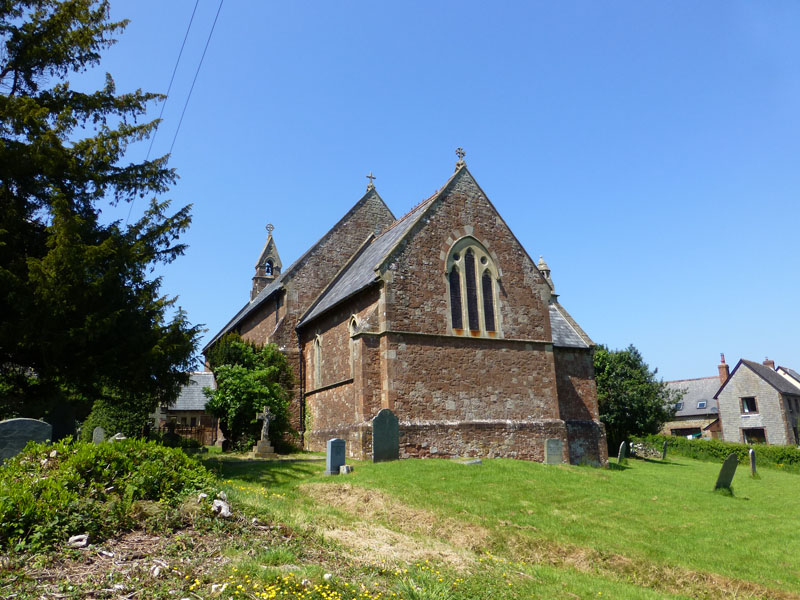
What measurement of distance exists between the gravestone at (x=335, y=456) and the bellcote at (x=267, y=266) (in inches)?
1063

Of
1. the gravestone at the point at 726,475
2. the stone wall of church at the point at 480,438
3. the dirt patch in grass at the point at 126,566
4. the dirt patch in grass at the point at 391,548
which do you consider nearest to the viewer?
the dirt patch in grass at the point at 126,566

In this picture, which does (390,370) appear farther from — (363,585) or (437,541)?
(363,585)

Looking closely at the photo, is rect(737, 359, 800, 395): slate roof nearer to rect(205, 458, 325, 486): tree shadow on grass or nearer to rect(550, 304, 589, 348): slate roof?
rect(550, 304, 589, 348): slate roof

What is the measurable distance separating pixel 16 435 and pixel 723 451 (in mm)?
40478

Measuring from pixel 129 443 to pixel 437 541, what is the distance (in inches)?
201

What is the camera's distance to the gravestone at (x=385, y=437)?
1677 centimetres

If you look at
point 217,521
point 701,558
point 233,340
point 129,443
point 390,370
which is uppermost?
point 233,340

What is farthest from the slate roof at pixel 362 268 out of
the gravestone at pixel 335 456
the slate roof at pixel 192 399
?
the slate roof at pixel 192 399

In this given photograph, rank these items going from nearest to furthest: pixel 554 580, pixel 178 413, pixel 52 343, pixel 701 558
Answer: pixel 554 580 → pixel 701 558 → pixel 52 343 → pixel 178 413

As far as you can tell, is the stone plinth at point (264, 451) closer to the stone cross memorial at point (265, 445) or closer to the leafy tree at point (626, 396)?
the stone cross memorial at point (265, 445)

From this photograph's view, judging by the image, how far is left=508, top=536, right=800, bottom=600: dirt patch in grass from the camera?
28.2 ft

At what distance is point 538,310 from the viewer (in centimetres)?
2228

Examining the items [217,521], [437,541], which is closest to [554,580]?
[437,541]

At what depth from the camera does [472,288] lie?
2122 centimetres
